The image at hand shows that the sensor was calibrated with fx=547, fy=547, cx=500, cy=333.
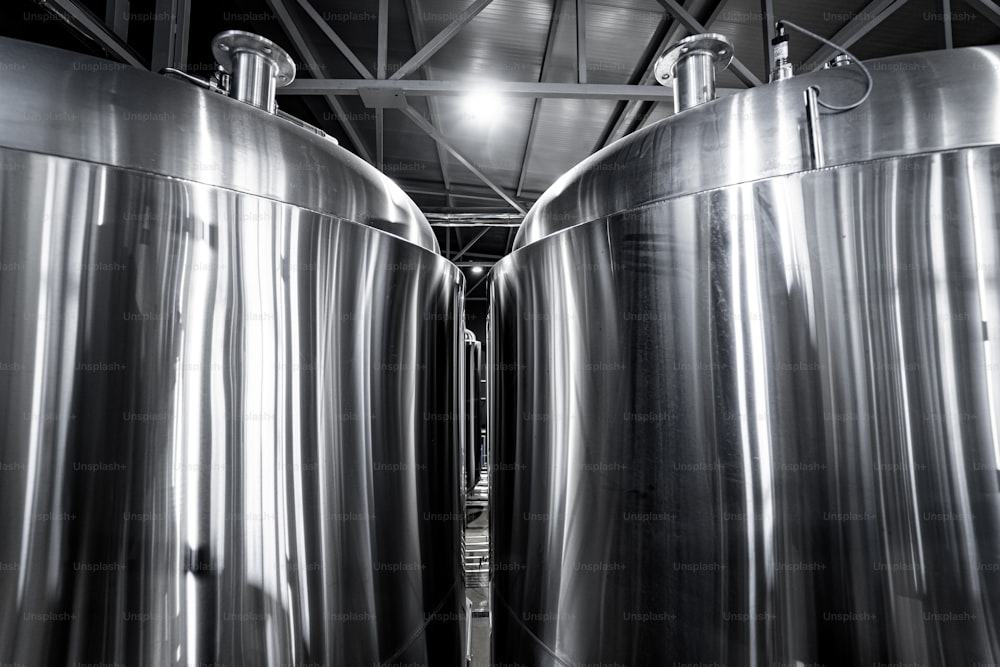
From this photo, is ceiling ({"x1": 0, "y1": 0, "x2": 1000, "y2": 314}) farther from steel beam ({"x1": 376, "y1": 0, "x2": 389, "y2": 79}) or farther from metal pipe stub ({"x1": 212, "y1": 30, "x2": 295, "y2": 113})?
metal pipe stub ({"x1": 212, "y1": 30, "x2": 295, "y2": 113})

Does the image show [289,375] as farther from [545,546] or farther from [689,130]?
[689,130]

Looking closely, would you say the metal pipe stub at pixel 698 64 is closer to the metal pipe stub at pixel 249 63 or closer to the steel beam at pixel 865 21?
the metal pipe stub at pixel 249 63

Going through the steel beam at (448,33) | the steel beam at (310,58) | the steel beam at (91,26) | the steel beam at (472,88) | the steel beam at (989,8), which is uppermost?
the steel beam at (310,58)

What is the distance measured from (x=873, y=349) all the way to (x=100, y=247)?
2.03 meters

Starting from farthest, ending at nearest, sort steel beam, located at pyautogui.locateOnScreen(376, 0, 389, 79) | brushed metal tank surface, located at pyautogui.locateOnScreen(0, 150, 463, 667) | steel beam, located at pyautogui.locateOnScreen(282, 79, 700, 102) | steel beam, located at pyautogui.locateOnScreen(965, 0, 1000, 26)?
steel beam, located at pyautogui.locateOnScreen(282, 79, 700, 102) < steel beam, located at pyautogui.locateOnScreen(965, 0, 1000, 26) < steel beam, located at pyautogui.locateOnScreen(376, 0, 389, 79) < brushed metal tank surface, located at pyautogui.locateOnScreen(0, 150, 463, 667)

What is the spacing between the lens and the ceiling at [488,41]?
4.06 metres

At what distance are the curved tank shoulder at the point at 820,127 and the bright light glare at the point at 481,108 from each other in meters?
4.36

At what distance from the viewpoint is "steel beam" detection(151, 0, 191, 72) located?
3859 millimetres

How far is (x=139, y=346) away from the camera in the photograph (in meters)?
1.46

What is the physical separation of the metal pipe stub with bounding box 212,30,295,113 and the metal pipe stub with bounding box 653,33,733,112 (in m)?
1.56

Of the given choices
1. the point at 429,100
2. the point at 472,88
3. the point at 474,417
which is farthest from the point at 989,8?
the point at 474,417

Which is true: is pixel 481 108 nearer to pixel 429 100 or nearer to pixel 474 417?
pixel 429 100

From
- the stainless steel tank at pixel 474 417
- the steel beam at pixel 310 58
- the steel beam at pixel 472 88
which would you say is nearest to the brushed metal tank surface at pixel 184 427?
the steel beam at pixel 472 88

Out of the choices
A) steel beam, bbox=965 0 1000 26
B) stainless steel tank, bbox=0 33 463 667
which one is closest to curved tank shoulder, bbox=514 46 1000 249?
stainless steel tank, bbox=0 33 463 667
